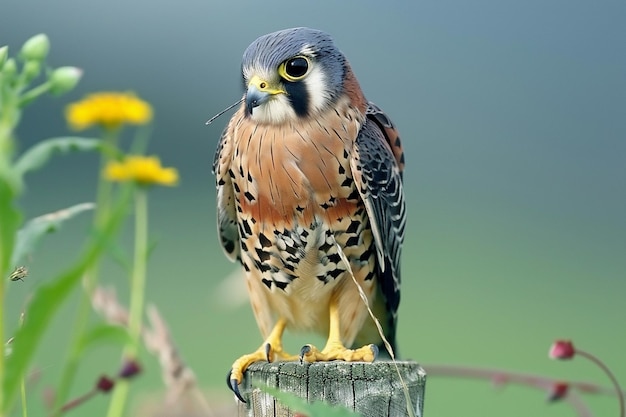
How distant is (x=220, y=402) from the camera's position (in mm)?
2748

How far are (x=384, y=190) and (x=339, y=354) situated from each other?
635mm

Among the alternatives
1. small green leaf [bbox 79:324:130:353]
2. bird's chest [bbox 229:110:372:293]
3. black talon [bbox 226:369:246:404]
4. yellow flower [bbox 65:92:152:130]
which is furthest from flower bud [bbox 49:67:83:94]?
bird's chest [bbox 229:110:372:293]

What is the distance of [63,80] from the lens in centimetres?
167

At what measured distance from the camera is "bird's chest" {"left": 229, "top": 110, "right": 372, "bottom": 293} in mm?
3367

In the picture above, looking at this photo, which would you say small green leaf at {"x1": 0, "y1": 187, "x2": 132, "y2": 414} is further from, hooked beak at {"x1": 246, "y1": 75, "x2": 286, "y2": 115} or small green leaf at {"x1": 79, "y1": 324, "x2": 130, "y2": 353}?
hooked beak at {"x1": 246, "y1": 75, "x2": 286, "y2": 115}

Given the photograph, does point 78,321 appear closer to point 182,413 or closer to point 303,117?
point 182,413

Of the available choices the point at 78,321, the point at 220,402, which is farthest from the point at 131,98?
the point at 220,402

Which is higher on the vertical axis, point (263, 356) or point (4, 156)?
point (4, 156)

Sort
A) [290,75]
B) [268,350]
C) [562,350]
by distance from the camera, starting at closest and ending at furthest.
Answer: [562,350], [290,75], [268,350]

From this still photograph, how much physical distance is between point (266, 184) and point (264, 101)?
32cm

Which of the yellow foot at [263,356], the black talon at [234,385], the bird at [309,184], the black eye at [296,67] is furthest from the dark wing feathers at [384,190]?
the black talon at [234,385]

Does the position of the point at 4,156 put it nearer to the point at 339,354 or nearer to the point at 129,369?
the point at 129,369

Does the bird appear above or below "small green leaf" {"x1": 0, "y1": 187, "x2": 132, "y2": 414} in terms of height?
below

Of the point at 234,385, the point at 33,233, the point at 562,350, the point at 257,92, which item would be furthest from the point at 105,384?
the point at 257,92
